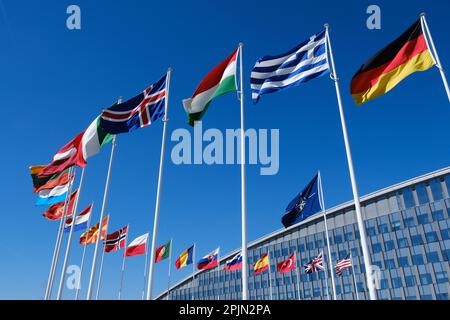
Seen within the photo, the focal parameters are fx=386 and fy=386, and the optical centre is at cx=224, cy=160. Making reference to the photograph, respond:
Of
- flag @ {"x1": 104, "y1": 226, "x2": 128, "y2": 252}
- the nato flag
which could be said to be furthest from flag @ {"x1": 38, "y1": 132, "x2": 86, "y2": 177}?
flag @ {"x1": 104, "y1": 226, "x2": 128, "y2": 252}

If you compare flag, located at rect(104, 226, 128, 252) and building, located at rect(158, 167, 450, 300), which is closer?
flag, located at rect(104, 226, 128, 252)

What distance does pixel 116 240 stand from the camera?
36.6 meters

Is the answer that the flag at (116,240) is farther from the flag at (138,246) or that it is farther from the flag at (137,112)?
the flag at (137,112)

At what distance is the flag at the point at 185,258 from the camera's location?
4174cm

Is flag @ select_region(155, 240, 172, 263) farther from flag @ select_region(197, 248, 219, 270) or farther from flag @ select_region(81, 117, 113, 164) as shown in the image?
flag @ select_region(81, 117, 113, 164)

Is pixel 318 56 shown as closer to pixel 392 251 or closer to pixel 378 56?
pixel 378 56

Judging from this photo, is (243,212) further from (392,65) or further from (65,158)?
(65,158)

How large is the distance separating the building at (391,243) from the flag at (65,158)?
65.4 metres

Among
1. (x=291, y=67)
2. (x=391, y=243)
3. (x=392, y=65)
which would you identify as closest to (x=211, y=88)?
(x=291, y=67)

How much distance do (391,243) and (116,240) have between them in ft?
203

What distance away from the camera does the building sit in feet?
236

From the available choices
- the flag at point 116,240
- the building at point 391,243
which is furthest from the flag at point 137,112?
the building at point 391,243

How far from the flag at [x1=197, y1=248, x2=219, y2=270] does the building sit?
43.3 meters
